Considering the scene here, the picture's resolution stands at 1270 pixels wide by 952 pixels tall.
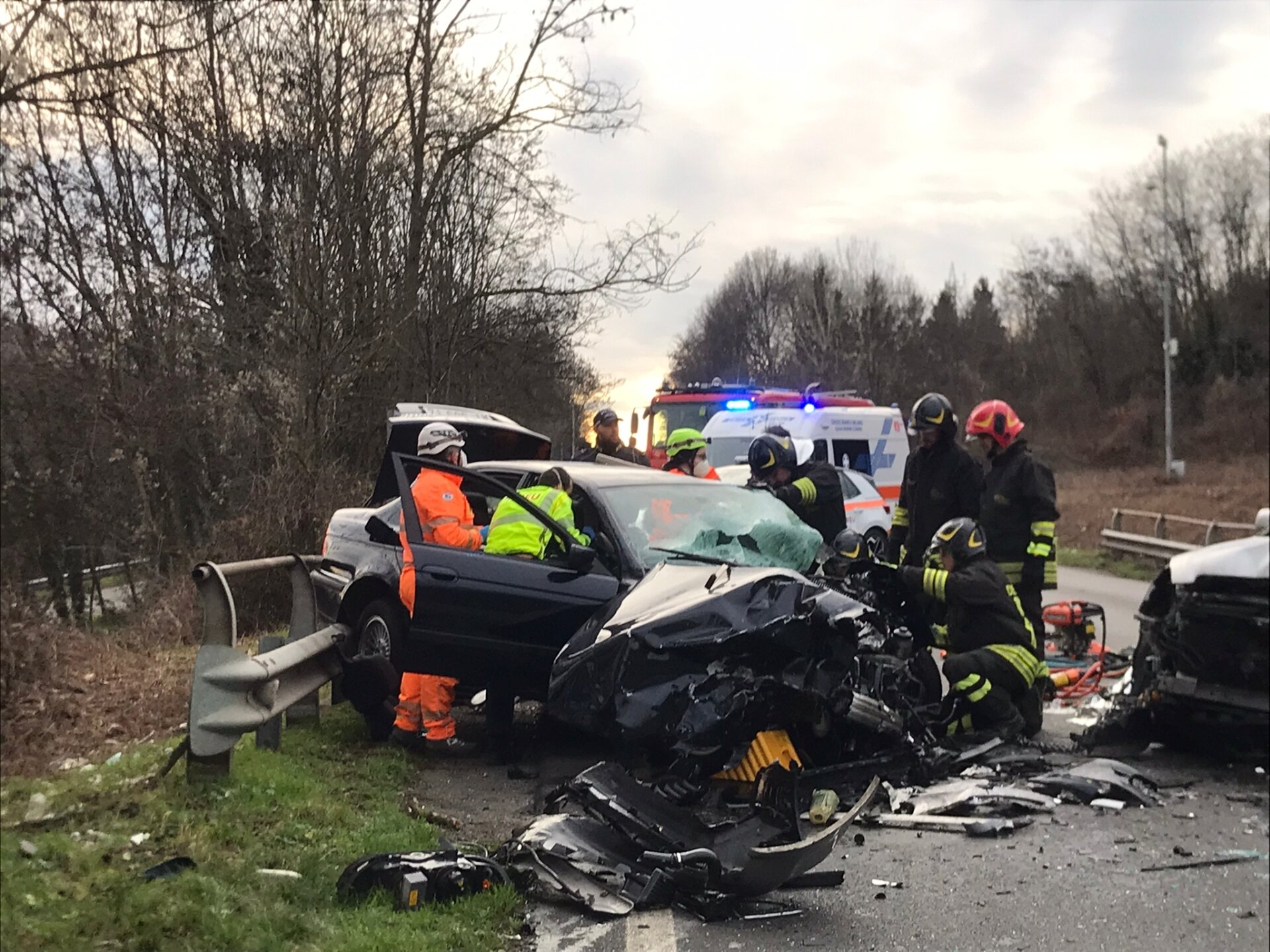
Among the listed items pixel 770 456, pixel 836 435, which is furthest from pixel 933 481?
pixel 836 435

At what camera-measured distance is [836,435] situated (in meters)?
16.3

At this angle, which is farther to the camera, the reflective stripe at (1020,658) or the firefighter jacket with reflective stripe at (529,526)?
the reflective stripe at (1020,658)

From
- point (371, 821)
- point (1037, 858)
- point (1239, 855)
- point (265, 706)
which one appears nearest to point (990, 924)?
point (1037, 858)

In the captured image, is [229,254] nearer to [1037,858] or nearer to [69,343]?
[69,343]

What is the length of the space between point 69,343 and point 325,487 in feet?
9.35

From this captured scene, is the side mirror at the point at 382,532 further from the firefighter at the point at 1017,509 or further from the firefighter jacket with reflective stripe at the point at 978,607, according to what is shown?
the firefighter at the point at 1017,509

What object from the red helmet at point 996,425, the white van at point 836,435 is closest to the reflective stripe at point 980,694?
the red helmet at point 996,425

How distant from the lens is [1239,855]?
15.7 ft

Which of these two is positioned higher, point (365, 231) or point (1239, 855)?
point (365, 231)

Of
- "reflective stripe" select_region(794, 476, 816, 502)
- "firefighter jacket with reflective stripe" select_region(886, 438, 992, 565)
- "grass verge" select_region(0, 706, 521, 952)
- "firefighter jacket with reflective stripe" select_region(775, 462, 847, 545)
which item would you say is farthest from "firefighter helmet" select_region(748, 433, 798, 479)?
"grass verge" select_region(0, 706, 521, 952)

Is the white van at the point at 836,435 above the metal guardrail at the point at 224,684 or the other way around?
above

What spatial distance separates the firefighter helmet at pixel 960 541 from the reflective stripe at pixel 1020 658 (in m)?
0.53

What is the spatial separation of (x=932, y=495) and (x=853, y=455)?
8.80 metres

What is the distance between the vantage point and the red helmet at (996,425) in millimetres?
7562
